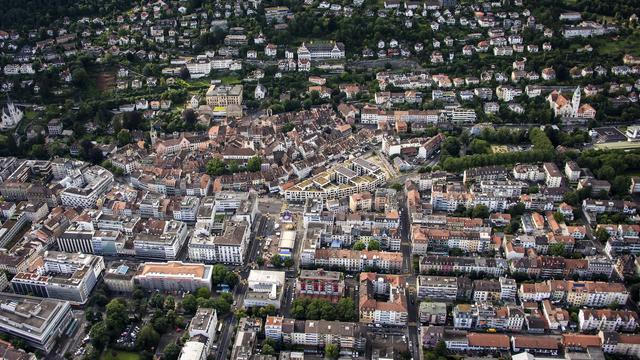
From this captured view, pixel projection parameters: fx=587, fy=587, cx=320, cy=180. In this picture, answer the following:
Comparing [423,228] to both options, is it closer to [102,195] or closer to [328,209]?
[328,209]

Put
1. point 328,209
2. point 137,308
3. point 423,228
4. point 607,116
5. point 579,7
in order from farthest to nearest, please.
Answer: point 579,7
point 607,116
point 328,209
point 423,228
point 137,308

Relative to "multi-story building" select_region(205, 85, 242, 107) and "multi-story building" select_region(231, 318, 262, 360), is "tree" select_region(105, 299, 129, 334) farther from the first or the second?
"multi-story building" select_region(205, 85, 242, 107)

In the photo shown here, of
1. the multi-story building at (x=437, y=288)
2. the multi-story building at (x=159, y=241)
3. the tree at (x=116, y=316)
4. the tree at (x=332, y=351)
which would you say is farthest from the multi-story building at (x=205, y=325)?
the multi-story building at (x=437, y=288)

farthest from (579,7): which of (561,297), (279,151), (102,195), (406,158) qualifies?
(102,195)

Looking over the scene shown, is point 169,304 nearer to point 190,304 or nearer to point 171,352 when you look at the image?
point 190,304

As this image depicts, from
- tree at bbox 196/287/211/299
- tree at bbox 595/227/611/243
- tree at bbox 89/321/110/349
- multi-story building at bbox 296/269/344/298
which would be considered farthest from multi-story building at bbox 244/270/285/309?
tree at bbox 595/227/611/243
